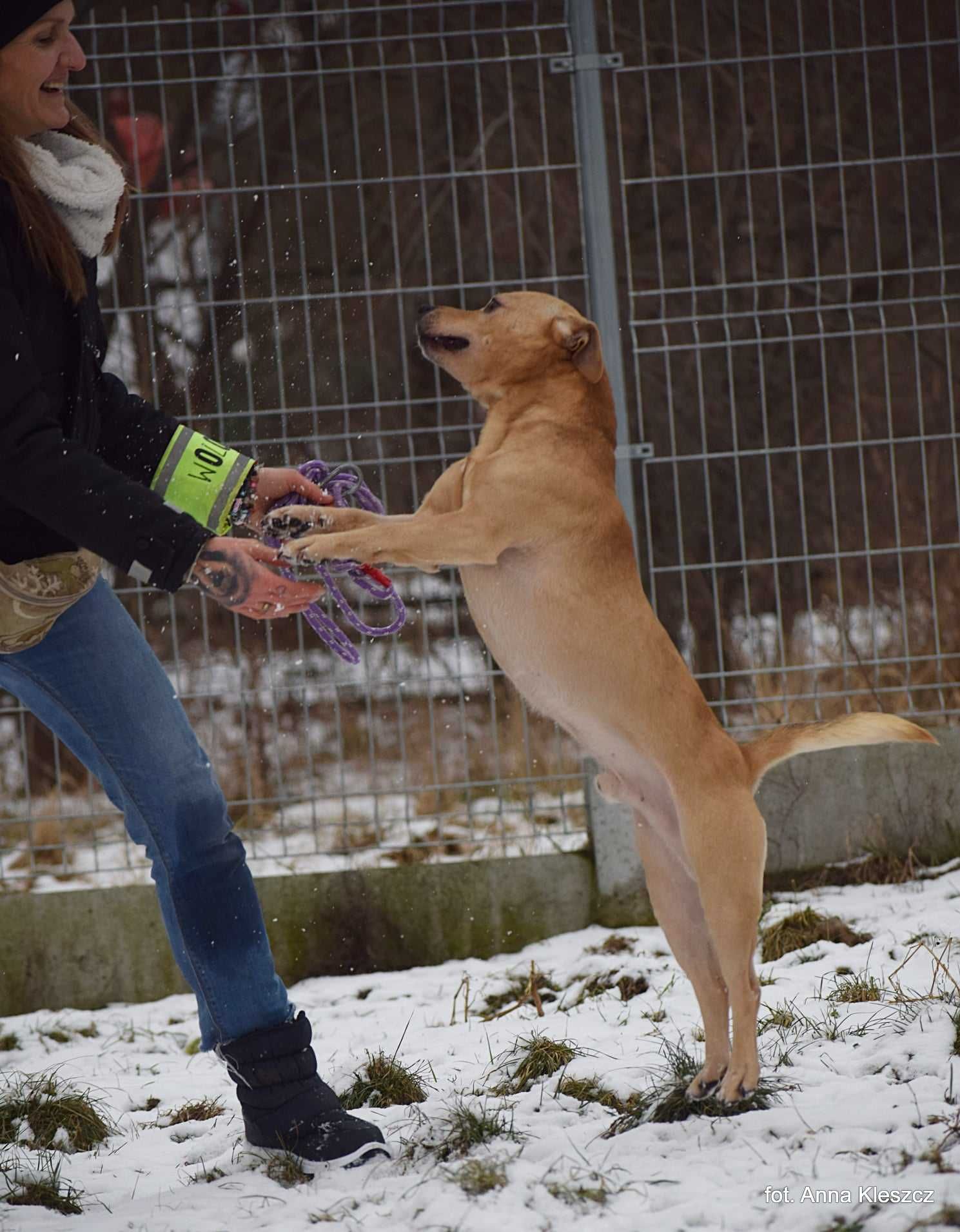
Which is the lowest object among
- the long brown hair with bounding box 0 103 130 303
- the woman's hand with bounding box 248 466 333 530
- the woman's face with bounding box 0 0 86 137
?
the woman's hand with bounding box 248 466 333 530

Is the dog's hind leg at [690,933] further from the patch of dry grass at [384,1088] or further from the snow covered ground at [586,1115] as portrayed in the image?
the patch of dry grass at [384,1088]

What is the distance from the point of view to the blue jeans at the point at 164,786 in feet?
7.11

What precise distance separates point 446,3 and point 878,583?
289 cm

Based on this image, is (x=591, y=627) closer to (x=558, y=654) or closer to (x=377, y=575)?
(x=558, y=654)

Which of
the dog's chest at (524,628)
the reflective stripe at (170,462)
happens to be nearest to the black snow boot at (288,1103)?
the dog's chest at (524,628)

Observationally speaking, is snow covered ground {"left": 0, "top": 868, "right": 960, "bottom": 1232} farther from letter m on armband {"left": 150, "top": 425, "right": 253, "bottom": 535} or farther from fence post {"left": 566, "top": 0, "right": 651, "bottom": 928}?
letter m on armband {"left": 150, "top": 425, "right": 253, "bottom": 535}

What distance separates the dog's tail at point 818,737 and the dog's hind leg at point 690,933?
9.4 inches

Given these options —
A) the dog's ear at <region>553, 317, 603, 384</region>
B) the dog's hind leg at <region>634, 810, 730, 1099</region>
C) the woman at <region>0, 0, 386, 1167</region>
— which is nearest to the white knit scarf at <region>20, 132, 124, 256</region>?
the woman at <region>0, 0, 386, 1167</region>

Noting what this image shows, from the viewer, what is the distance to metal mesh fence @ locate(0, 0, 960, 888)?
4.32 m

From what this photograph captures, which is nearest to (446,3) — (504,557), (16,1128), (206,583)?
(504,557)

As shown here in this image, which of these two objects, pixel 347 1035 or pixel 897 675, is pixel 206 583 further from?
pixel 897 675

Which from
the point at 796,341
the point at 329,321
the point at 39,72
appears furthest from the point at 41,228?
the point at 796,341

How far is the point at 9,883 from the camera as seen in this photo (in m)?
4.54

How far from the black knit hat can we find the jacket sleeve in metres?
0.37
